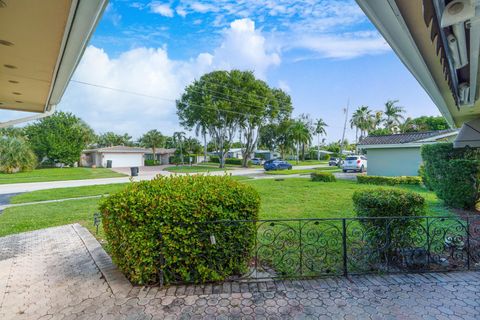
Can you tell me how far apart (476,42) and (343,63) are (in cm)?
999

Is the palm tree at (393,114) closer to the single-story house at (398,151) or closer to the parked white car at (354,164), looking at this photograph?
the parked white car at (354,164)

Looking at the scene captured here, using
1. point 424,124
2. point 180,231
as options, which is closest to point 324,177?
point 180,231

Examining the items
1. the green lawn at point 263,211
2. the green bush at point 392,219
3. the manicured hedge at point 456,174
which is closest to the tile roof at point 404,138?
the green lawn at point 263,211

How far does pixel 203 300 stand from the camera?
8.70 ft

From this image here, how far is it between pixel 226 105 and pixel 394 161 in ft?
53.8

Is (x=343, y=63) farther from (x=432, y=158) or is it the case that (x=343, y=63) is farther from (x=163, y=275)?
(x=163, y=275)

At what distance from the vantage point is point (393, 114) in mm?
41125

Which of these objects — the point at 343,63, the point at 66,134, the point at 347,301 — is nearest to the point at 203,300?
the point at 347,301

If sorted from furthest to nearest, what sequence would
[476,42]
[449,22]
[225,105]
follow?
1. [225,105]
2. [476,42]
3. [449,22]

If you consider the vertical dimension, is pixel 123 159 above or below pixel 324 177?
above

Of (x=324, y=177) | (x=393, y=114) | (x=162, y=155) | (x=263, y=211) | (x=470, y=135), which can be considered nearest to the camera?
(x=470, y=135)

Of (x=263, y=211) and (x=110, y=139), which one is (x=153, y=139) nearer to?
(x=110, y=139)

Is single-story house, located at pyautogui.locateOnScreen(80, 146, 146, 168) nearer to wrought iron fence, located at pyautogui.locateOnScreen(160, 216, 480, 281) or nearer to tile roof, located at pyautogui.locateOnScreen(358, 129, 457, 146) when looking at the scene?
tile roof, located at pyautogui.locateOnScreen(358, 129, 457, 146)

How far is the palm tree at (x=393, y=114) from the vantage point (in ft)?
135
